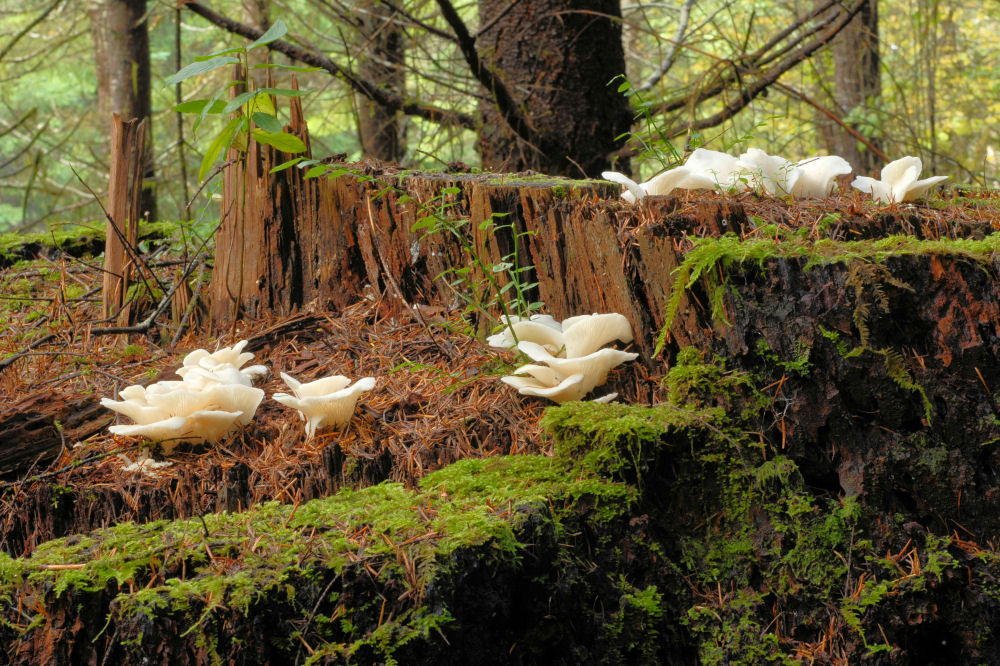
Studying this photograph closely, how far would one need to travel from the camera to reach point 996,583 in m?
2.43

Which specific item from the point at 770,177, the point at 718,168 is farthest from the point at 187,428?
the point at 770,177

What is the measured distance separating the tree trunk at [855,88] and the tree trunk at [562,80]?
157 inches

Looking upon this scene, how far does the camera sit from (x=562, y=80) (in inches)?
231

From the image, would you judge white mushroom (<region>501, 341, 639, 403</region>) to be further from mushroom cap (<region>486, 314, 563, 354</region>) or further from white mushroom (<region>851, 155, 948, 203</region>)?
white mushroom (<region>851, 155, 948, 203</region>)

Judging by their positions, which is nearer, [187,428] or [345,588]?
[345,588]

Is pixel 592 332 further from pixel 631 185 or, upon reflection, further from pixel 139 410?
pixel 139 410

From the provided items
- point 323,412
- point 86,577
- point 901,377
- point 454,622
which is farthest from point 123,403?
point 901,377

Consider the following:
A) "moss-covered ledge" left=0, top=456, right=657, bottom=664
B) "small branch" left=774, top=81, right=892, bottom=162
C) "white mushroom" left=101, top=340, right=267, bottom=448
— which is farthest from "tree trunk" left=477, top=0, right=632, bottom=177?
"moss-covered ledge" left=0, top=456, right=657, bottom=664

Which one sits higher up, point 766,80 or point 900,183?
point 766,80

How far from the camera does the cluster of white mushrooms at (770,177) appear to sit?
3309 mm

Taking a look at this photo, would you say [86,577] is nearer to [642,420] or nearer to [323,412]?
[323,412]

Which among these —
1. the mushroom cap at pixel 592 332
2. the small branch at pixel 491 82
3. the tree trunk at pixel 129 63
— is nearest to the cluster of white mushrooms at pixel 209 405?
the mushroom cap at pixel 592 332

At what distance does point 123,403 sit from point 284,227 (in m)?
1.59

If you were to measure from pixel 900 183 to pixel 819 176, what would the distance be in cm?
37
